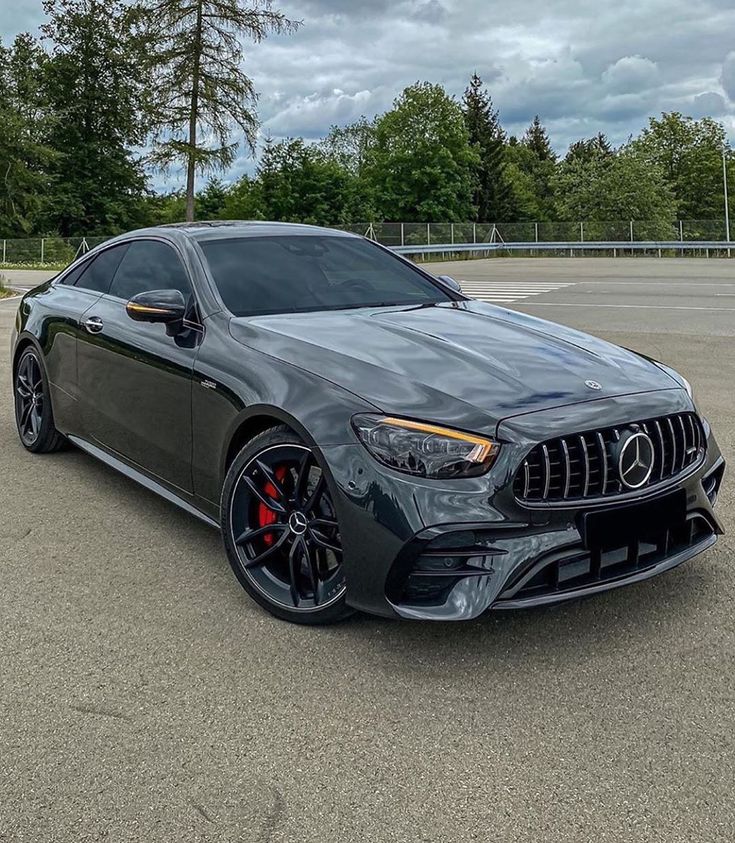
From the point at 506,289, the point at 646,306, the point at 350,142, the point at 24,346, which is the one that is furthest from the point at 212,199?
the point at 24,346

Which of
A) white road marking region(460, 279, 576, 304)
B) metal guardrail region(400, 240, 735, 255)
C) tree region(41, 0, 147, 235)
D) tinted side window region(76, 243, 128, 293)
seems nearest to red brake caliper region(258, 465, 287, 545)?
tinted side window region(76, 243, 128, 293)

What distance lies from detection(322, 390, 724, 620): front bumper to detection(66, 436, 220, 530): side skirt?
961 millimetres

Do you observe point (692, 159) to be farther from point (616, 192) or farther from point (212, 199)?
point (212, 199)

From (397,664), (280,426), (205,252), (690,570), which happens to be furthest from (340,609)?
(205,252)

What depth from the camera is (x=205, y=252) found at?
4.38 m

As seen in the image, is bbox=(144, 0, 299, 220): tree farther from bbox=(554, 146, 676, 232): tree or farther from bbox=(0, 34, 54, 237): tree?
bbox=(554, 146, 676, 232): tree

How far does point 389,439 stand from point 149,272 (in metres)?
2.25

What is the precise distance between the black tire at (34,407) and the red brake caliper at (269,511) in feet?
8.38

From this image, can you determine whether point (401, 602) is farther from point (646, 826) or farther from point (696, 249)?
point (696, 249)

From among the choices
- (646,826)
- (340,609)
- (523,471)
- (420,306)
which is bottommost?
(646,826)

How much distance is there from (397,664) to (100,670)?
975 mm

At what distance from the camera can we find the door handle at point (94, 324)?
4.83 meters

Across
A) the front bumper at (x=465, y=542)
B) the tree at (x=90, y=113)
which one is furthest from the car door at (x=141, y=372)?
the tree at (x=90, y=113)

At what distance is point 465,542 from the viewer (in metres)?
2.88
